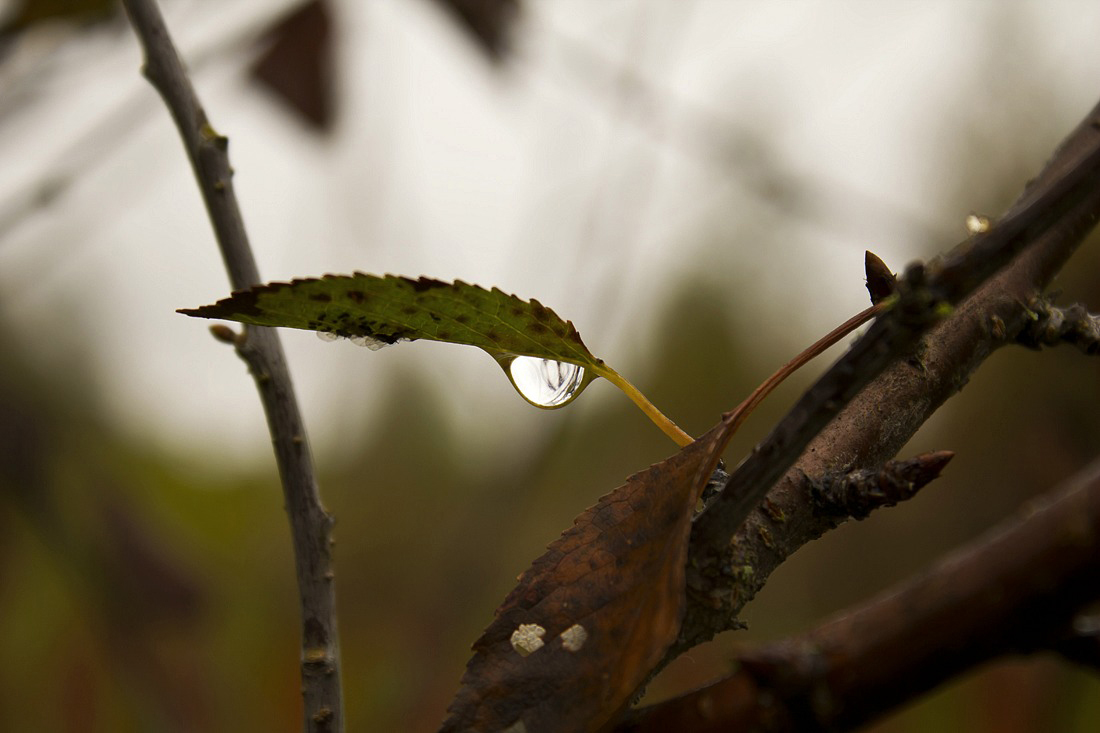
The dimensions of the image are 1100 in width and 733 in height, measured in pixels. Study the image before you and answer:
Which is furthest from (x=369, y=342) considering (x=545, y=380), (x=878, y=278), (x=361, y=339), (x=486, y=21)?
(x=486, y=21)

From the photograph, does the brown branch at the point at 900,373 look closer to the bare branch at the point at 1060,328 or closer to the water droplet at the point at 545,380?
the bare branch at the point at 1060,328

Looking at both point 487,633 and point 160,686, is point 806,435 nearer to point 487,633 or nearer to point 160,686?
point 487,633

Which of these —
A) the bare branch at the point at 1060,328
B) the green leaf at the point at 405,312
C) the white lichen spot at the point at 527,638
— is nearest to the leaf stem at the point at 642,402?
the green leaf at the point at 405,312

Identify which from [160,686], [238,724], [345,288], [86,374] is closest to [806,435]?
[345,288]

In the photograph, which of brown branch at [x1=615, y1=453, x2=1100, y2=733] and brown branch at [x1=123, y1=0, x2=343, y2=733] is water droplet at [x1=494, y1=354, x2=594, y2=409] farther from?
brown branch at [x1=615, y1=453, x2=1100, y2=733]

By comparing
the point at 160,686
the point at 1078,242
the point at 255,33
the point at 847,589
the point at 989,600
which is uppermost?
the point at 847,589
